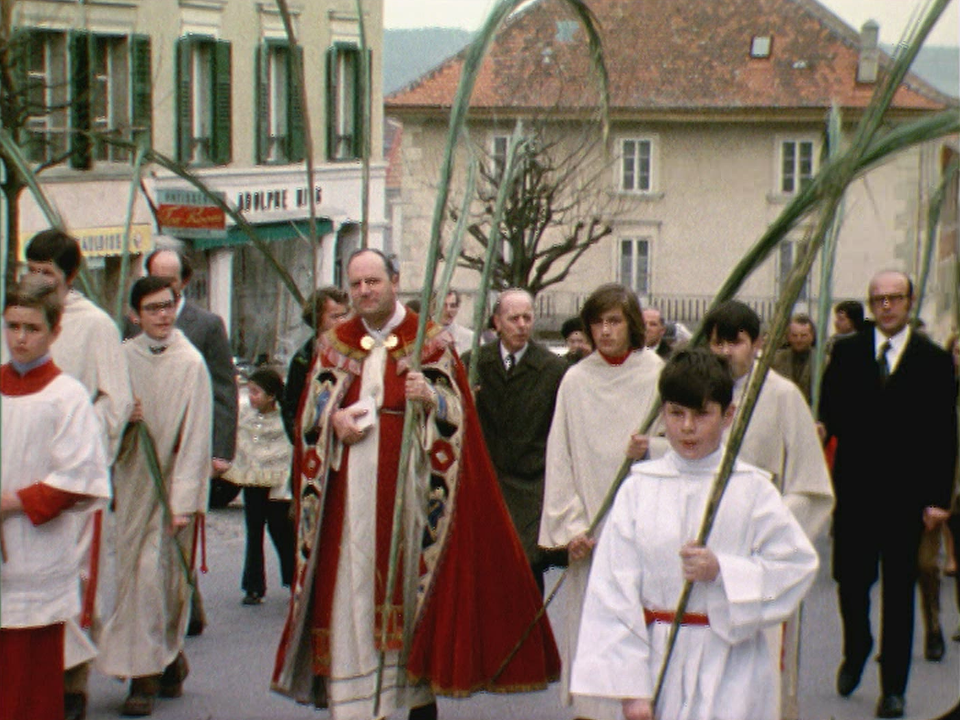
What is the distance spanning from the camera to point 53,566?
573 cm

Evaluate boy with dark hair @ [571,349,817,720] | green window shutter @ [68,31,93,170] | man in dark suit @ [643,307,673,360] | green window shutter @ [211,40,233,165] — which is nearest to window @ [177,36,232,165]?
green window shutter @ [211,40,233,165]

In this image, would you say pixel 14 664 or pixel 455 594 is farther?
pixel 455 594

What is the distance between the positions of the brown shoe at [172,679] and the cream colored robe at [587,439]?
1.76 meters

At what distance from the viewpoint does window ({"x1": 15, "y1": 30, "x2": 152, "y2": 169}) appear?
23.1m

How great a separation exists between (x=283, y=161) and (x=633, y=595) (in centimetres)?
2719

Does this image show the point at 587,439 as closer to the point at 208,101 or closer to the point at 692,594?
the point at 692,594

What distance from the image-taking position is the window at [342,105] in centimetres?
3030

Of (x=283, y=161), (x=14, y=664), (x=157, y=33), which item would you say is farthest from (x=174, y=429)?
(x=283, y=161)

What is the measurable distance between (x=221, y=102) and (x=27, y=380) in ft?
77.3

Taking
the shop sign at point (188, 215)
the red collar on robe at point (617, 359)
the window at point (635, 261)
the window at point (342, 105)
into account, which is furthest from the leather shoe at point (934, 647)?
the window at point (635, 261)

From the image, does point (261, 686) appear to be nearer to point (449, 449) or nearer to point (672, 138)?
point (449, 449)

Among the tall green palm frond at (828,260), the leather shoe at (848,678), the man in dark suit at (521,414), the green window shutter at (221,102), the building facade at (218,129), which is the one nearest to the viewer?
the tall green palm frond at (828,260)

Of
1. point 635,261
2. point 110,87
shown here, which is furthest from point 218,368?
point 635,261

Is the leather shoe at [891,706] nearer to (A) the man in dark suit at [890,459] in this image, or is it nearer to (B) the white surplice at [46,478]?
(A) the man in dark suit at [890,459]
